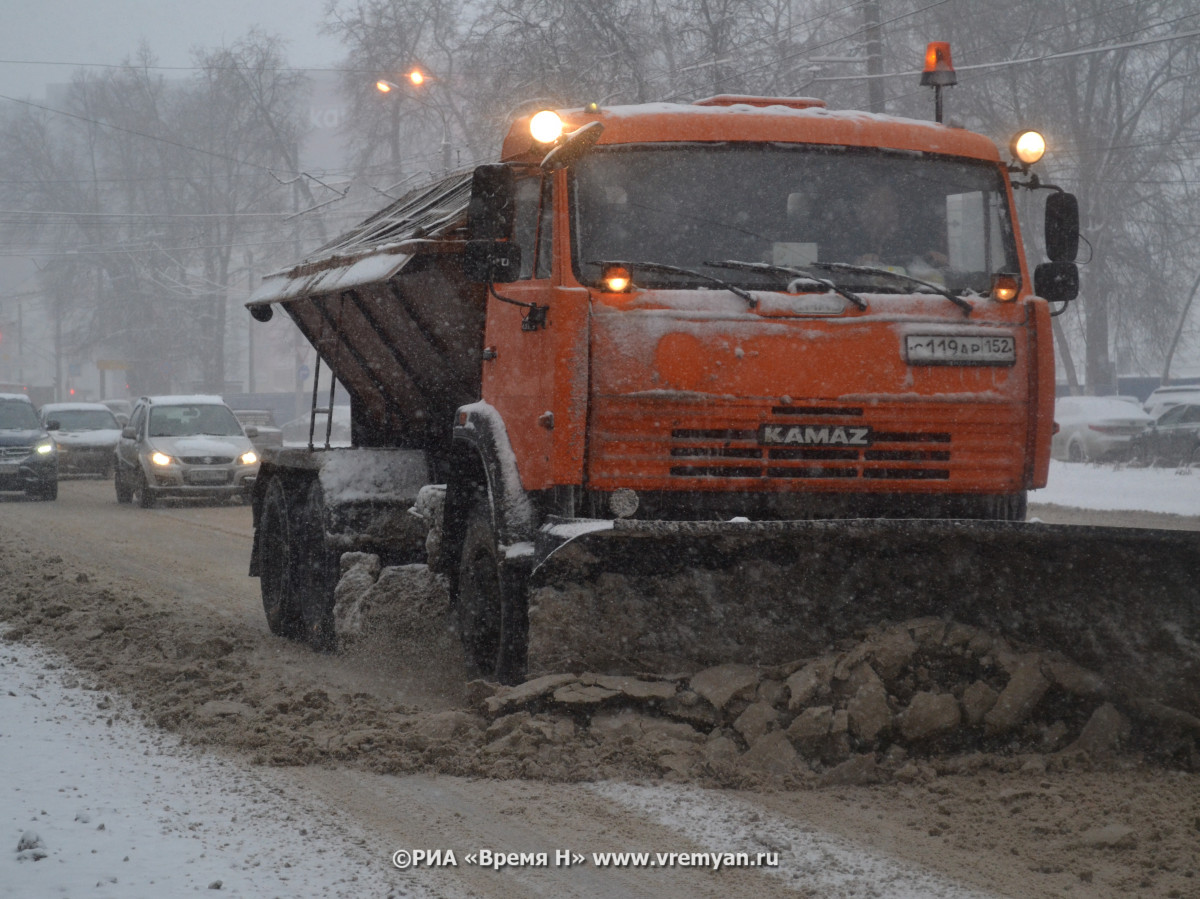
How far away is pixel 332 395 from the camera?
954 cm

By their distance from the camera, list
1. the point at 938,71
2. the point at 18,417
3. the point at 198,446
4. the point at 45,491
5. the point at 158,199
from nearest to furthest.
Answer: the point at 938,71, the point at 198,446, the point at 45,491, the point at 18,417, the point at 158,199

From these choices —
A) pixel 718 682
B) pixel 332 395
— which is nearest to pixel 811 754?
pixel 718 682

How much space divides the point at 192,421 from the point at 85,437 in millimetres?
6951

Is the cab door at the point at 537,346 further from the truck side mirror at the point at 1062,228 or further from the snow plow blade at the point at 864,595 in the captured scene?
the truck side mirror at the point at 1062,228

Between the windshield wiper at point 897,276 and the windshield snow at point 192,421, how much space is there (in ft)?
56.2

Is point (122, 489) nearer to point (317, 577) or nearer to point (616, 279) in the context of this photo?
point (317, 577)

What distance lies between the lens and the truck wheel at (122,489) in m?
22.2

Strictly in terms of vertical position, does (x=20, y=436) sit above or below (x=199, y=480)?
above

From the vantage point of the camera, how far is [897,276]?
6121 millimetres

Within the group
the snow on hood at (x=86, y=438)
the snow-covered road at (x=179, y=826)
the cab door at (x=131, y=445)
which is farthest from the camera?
the snow on hood at (x=86, y=438)

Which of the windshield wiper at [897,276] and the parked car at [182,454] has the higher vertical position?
the windshield wiper at [897,276]

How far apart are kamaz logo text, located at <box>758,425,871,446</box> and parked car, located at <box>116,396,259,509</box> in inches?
615

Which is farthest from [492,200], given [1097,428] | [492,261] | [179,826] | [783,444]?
[1097,428]

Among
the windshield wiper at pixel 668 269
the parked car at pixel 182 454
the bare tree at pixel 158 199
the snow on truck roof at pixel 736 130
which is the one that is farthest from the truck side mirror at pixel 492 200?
the bare tree at pixel 158 199
